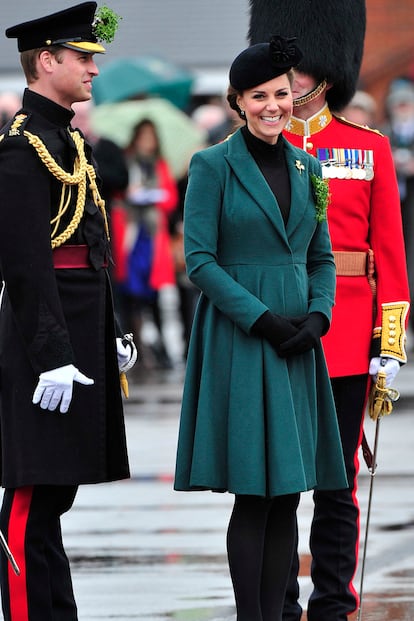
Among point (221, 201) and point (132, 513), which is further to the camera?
point (132, 513)

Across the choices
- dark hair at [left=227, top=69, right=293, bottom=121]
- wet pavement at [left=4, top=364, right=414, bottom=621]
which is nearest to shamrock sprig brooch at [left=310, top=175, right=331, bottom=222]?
dark hair at [left=227, top=69, right=293, bottom=121]

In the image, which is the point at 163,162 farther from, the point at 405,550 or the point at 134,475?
the point at 405,550

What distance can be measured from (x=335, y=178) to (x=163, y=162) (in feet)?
27.6

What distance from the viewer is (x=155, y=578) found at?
6383mm

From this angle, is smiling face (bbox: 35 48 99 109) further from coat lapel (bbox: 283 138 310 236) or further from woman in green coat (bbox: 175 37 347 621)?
coat lapel (bbox: 283 138 310 236)

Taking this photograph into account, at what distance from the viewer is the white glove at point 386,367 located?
17.9 feet

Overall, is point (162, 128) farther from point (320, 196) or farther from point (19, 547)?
point (19, 547)

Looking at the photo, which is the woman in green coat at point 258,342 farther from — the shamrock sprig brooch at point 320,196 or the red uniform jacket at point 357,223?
the red uniform jacket at point 357,223

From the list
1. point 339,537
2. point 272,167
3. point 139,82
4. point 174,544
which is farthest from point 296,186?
point 139,82

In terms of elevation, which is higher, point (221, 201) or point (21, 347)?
point (221, 201)

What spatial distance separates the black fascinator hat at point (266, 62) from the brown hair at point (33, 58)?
0.55 m

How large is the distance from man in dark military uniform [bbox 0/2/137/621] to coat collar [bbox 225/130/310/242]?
0.44 meters

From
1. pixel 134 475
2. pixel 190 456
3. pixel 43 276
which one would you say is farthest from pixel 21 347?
pixel 134 475

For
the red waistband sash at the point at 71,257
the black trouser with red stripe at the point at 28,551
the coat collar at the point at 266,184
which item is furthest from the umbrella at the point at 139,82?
the black trouser with red stripe at the point at 28,551
